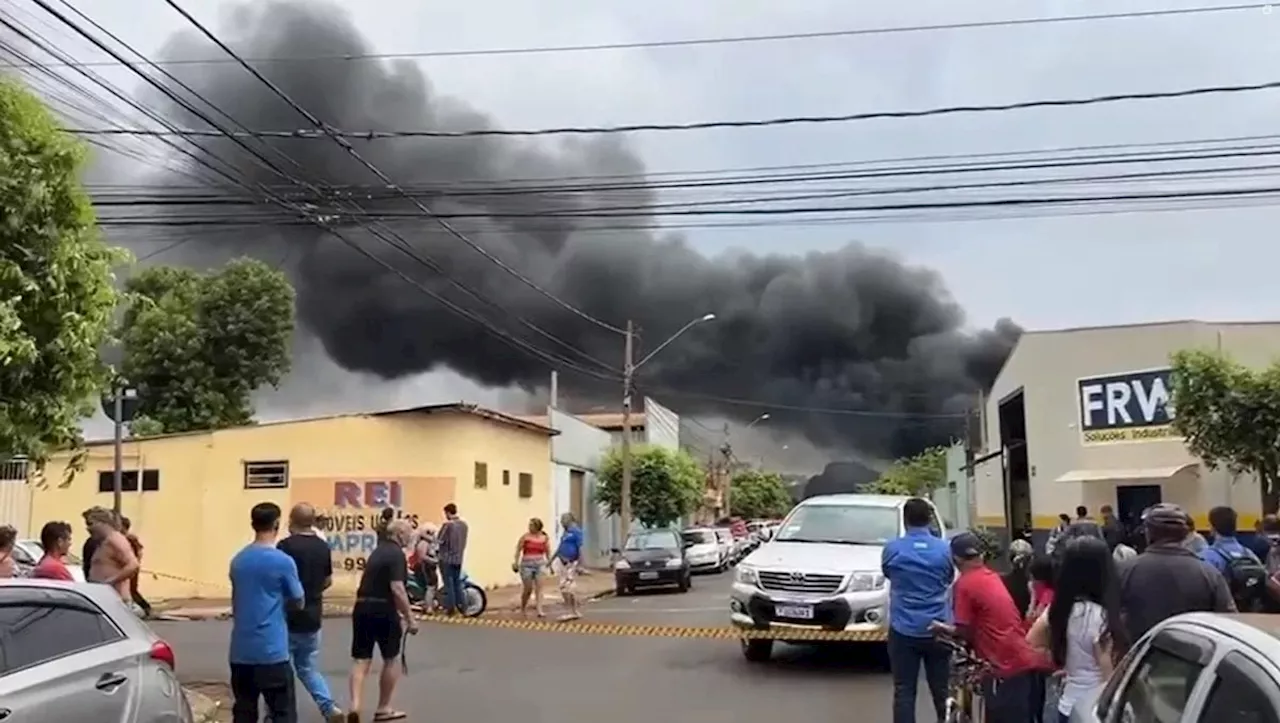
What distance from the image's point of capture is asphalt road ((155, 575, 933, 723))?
11.0 m

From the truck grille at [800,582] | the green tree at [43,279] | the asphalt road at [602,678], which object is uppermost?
the green tree at [43,279]

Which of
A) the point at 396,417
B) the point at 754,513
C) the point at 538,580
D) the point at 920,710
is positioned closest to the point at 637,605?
the point at 538,580

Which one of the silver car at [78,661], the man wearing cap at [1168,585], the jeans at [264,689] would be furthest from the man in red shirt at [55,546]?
the man wearing cap at [1168,585]

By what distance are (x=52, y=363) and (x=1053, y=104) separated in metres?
12.5

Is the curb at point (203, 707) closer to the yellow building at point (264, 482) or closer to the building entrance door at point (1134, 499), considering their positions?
the yellow building at point (264, 482)

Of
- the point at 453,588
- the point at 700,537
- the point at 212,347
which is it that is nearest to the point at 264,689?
the point at 453,588

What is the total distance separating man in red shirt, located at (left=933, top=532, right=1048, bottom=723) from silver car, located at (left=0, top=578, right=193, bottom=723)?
4.26m

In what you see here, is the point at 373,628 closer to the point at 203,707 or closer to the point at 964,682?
the point at 203,707

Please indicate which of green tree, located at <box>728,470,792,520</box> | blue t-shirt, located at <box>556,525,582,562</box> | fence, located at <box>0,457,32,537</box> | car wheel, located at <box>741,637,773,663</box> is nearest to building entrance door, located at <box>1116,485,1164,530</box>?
blue t-shirt, located at <box>556,525,582,562</box>

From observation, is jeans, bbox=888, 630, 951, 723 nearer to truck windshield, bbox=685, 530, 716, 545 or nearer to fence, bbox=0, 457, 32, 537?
fence, bbox=0, 457, 32, 537

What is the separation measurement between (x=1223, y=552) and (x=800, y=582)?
13.6ft

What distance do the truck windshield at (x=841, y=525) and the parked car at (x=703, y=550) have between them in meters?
24.8

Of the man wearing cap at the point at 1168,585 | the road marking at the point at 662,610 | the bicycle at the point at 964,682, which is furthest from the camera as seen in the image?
the road marking at the point at 662,610

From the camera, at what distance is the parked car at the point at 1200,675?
3.43 metres
